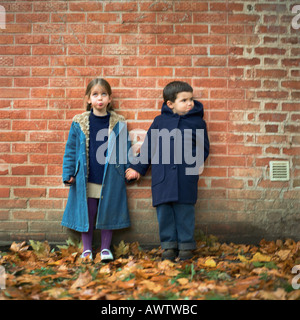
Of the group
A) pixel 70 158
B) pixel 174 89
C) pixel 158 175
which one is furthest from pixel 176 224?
pixel 174 89

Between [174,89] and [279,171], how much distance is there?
1430 mm

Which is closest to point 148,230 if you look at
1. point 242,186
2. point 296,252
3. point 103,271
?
point 103,271

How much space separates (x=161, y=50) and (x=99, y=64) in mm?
683

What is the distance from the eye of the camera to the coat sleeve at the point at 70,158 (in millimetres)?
3217

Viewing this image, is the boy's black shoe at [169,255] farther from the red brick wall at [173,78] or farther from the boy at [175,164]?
the red brick wall at [173,78]

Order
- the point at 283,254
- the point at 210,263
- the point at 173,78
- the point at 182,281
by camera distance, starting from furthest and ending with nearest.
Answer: the point at 173,78
the point at 283,254
the point at 210,263
the point at 182,281

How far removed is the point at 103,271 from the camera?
277cm

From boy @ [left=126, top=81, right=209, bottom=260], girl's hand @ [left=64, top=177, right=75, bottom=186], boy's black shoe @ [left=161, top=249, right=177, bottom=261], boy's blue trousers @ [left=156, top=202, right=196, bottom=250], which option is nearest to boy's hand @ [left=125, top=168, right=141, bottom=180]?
boy @ [left=126, top=81, right=209, bottom=260]

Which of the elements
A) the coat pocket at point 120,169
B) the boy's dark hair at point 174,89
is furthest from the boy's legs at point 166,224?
the boy's dark hair at point 174,89

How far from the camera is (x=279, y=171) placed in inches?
138

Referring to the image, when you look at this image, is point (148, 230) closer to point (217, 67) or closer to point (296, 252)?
point (296, 252)

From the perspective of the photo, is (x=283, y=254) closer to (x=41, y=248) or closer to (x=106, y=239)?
(x=106, y=239)

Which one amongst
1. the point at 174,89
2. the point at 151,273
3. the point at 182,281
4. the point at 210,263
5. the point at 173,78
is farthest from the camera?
the point at 173,78

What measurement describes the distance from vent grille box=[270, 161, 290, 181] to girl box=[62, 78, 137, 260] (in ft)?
5.13
